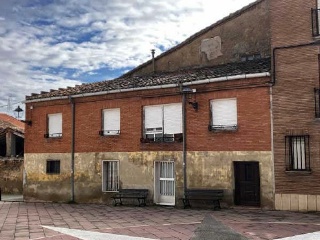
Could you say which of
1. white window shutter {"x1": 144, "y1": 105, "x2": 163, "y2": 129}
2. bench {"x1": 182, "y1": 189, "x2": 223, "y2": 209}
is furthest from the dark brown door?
white window shutter {"x1": 144, "y1": 105, "x2": 163, "y2": 129}

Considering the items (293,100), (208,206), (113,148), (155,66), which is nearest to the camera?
(293,100)

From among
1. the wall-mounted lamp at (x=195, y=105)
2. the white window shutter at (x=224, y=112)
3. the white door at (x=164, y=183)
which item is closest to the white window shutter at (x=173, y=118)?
the wall-mounted lamp at (x=195, y=105)

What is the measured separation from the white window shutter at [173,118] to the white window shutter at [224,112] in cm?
163

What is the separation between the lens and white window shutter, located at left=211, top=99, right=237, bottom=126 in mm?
16703

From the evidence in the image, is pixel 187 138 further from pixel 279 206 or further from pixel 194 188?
pixel 279 206

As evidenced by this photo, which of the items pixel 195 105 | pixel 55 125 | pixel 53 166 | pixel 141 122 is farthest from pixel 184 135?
pixel 53 166

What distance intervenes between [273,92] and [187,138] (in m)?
4.19

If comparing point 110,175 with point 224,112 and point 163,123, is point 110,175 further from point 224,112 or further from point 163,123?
point 224,112

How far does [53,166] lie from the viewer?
2175 centimetres

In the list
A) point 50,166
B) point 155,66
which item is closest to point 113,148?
point 50,166

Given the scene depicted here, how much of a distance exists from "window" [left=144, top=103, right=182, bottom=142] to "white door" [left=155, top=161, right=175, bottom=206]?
1.22 meters

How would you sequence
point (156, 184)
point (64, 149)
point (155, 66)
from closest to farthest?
point (156, 184), point (64, 149), point (155, 66)

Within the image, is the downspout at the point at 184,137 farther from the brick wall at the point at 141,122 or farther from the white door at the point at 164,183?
the white door at the point at 164,183

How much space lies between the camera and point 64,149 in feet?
69.7
